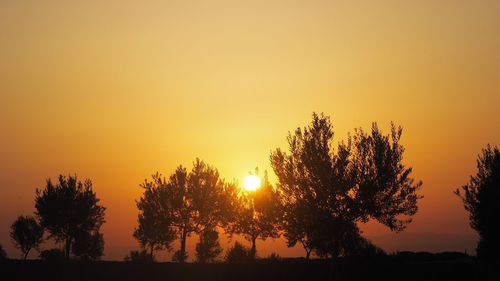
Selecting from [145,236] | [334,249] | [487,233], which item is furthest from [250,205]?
[487,233]

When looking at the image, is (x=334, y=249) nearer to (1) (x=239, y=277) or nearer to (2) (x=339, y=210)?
(2) (x=339, y=210)

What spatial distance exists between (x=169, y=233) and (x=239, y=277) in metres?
23.1

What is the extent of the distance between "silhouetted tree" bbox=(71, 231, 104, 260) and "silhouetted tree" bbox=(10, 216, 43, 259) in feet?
17.7

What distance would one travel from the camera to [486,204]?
3891 cm

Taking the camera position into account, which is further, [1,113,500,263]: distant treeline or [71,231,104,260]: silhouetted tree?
[71,231,104,260]: silhouetted tree

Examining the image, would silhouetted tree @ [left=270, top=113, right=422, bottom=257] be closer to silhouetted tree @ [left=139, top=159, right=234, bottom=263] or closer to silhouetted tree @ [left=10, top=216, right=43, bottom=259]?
silhouetted tree @ [left=139, top=159, right=234, bottom=263]

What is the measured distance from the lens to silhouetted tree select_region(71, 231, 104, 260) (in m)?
65.4

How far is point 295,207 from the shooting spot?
3753 centimetres

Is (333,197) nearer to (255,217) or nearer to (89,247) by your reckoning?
(255,217)

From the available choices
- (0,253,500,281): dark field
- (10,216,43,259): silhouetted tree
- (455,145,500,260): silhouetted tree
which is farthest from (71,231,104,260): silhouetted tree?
(455,145,500,260): silhouetted tree

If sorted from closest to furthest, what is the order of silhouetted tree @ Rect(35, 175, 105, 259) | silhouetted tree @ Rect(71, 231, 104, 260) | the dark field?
the dark field, silhouetted tree @ Rect(35, 175, 105, 259), silhouetted tree @ Rect(71, 231, 104, 260)

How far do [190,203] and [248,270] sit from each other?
20.3 metres

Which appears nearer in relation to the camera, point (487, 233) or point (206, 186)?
point (487, 233)

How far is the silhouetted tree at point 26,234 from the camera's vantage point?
6625cm
